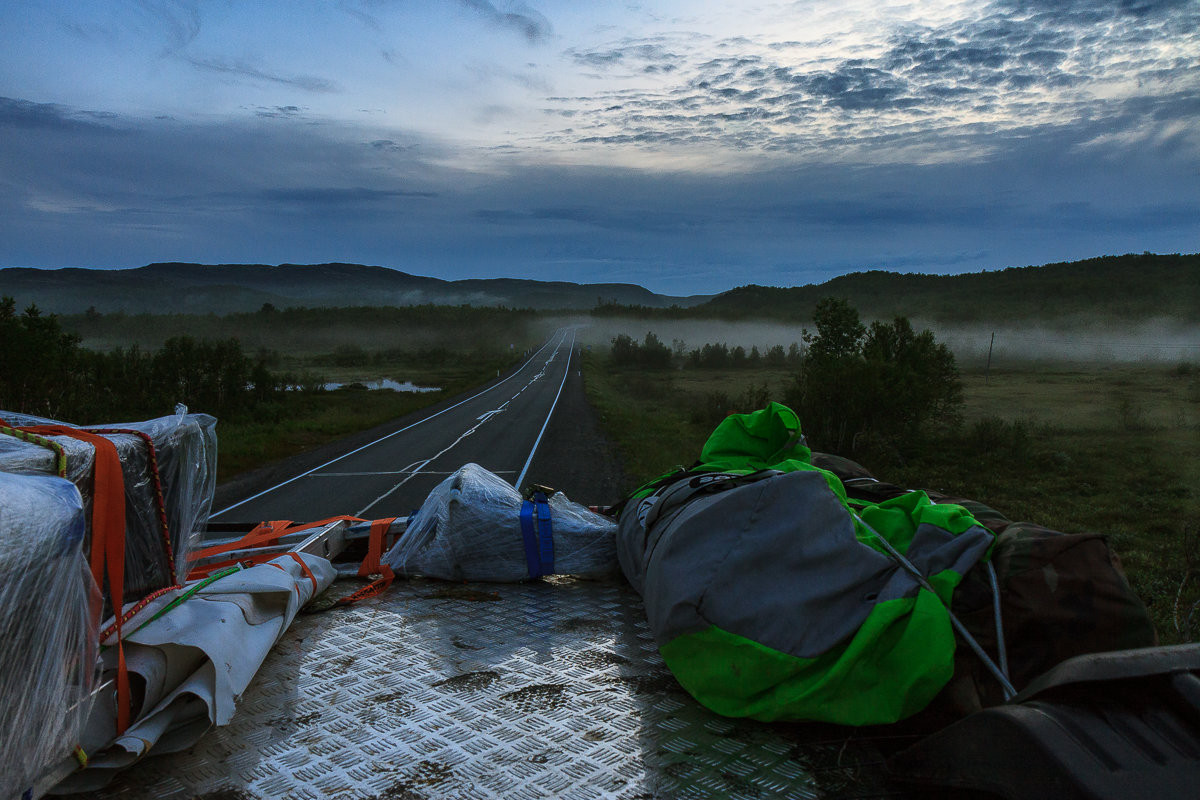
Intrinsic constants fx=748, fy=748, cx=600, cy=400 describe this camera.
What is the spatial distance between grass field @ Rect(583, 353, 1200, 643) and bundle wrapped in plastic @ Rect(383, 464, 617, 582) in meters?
3.61

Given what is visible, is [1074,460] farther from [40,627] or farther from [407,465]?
[40,627]

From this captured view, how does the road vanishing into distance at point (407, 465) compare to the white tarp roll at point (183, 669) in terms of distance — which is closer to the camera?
the white tarp roll at point (183, 669)

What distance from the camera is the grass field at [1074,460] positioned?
10070 mm

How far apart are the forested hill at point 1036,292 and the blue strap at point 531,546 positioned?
67.7 meters

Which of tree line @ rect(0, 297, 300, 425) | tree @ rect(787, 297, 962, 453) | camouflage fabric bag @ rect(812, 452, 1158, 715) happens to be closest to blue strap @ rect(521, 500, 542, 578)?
camouflage fabric bag @ rect(812, 452, 1158, 715)

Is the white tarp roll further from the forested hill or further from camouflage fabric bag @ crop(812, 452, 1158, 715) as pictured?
the forested hill

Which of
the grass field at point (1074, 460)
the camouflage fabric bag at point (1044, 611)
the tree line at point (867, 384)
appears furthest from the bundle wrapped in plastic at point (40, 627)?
the tree line at point (867, 384)

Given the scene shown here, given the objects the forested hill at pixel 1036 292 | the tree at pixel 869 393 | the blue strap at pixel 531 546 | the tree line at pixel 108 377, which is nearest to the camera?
the blue strap at pixel 531 546

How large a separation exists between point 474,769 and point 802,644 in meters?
1.03

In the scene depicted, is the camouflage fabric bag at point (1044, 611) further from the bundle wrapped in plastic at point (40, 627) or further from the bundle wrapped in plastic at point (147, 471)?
the bundle wrapped in plastic at point (147, 471)

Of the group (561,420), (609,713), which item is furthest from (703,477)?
(561,420)

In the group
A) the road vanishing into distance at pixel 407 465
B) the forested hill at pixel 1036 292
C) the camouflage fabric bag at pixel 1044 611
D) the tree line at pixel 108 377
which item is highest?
the forested hill at pixel 1036 292

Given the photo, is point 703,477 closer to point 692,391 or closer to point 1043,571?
point 1043,571

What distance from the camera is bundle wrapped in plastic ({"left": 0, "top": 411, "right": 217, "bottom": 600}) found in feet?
7.09
